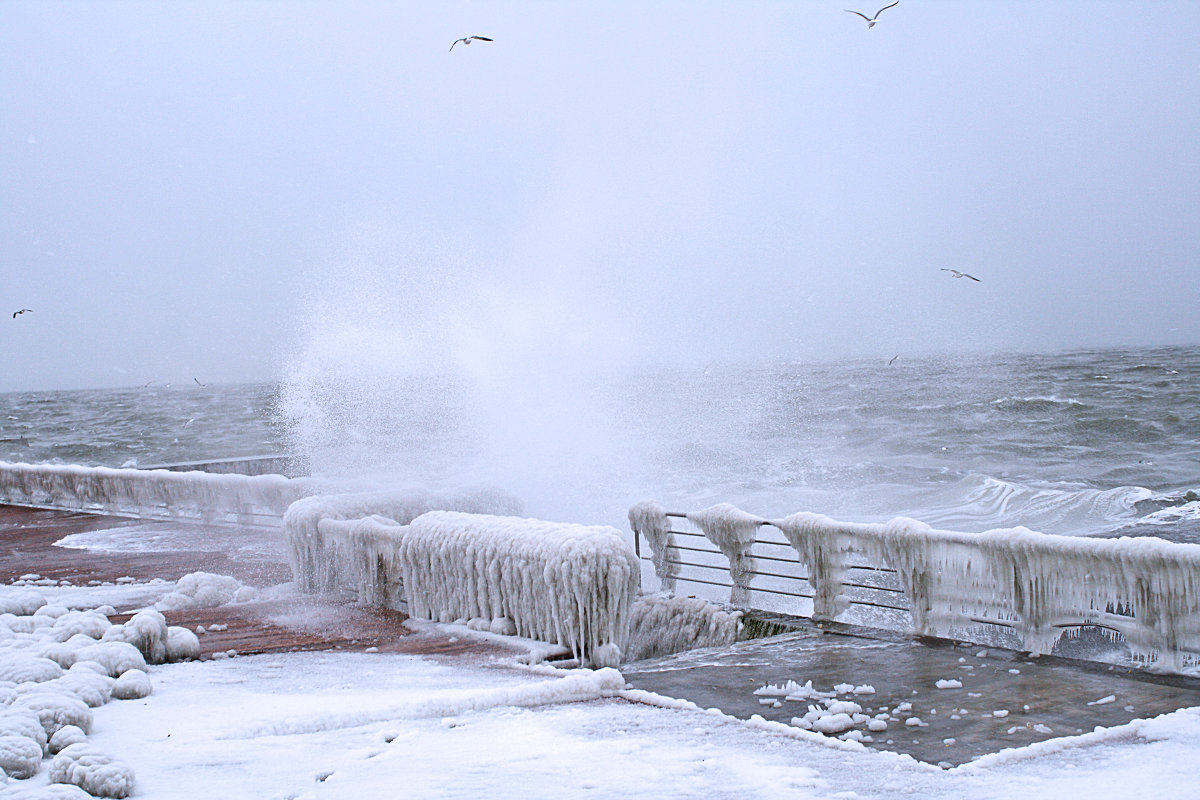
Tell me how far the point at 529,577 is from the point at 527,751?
9.22ft

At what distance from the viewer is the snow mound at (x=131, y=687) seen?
545cm

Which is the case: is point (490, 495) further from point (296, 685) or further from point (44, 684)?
point (44, 684)

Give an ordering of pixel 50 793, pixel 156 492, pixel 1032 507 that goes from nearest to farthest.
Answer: pixel 50 793 < pixel 156 492 < pixel 1032 507

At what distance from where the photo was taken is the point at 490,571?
748 centimetres

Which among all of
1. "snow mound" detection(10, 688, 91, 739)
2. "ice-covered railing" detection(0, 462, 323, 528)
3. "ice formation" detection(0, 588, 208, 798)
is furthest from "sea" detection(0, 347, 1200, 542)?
"snow mound" detection(10, 688, 91, 739)

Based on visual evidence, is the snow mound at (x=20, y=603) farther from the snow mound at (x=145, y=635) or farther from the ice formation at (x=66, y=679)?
the snow mound at (x=145, y=635)

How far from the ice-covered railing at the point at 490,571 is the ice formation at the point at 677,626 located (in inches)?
63.6

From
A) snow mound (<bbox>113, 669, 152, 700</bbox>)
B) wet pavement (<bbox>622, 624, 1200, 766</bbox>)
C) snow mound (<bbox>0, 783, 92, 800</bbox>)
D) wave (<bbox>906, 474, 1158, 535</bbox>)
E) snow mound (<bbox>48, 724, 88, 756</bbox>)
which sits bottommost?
wave (<bbox>906, 474, 1158, 535</bbox>)

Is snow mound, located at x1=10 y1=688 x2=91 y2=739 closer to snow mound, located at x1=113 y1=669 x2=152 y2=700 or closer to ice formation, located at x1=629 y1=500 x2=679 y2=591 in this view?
snow mound, located at x1=113 y1=669 x2=152 y2=700

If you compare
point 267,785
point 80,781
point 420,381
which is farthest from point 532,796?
point 420,381

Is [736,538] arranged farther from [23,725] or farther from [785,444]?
[785,444]

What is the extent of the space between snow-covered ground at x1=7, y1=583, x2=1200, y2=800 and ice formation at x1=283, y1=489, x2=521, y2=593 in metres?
3.11

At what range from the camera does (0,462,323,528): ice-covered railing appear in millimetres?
13758

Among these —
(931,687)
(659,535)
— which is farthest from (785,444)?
(931,687)
